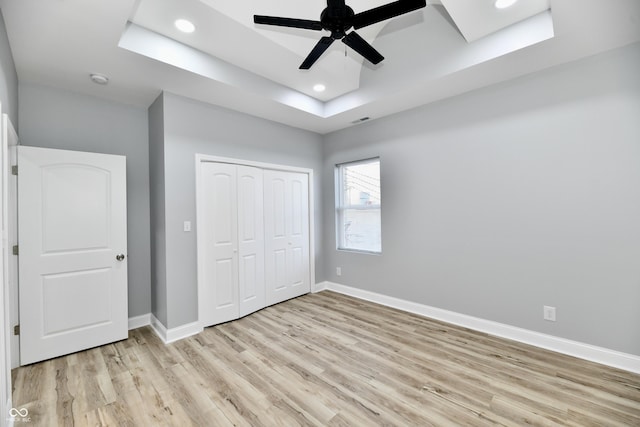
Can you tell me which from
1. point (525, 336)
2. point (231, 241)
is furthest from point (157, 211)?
point (525, 336)

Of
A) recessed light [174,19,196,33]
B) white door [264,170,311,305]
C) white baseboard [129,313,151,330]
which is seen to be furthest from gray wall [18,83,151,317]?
white door [264,170,311,305]

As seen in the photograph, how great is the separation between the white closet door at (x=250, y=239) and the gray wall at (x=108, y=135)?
1.13m

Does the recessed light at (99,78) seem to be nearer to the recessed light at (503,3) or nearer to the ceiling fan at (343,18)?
the ceiling fan at (343,18)

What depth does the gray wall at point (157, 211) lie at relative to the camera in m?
3.08

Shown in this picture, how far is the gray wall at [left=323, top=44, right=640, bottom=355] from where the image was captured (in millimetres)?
2385

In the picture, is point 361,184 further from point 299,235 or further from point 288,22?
point 288,22

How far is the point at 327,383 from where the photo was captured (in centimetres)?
224

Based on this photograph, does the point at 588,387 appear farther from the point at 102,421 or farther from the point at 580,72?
the point at 102,421

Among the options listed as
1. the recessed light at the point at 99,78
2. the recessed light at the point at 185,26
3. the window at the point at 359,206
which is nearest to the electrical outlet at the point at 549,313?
the window at the point at 359,206

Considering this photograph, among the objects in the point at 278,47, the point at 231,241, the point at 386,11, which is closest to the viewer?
the point at 386,11

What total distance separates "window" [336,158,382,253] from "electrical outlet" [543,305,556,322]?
195 centimetres

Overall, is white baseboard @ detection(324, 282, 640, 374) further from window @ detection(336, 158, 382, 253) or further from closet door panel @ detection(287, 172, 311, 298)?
closet door panel @ detection(287, 172, 311, 298)

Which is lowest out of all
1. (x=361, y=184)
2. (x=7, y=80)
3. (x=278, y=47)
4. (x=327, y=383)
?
(x=327, y=383)

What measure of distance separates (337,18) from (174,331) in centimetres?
333
